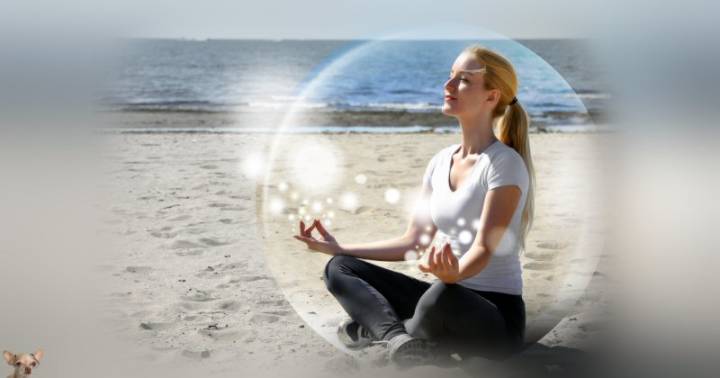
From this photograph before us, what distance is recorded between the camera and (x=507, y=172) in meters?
3.07

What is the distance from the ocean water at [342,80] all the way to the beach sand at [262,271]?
24.4 inches

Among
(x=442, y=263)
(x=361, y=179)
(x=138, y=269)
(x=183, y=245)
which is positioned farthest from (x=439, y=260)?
(x=361, y=179)


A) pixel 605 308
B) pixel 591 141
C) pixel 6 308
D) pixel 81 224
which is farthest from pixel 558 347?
pixel 591 141

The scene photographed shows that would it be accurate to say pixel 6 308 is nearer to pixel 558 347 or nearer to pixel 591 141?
pixel 558 347

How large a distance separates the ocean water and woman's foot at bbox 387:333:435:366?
108 cm

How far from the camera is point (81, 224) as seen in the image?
7.05 meters

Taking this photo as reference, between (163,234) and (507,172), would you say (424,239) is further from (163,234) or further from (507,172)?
(163,234)

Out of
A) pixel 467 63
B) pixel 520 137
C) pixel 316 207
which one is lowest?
pixel 316 207

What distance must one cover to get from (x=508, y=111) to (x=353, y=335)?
1225 mm

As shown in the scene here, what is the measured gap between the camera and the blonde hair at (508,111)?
3154 millimetres

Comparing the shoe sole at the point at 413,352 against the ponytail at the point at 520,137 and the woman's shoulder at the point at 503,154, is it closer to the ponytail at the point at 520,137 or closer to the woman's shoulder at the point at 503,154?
the ponytail at the point at 520,137

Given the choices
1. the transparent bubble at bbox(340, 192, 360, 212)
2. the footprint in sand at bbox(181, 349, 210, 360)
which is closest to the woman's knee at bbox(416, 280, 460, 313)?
the footprint in sand at bbox(181, 349, 210, 360)

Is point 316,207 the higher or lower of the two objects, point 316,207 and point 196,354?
the higher

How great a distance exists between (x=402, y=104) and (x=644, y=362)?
60.2 feet
